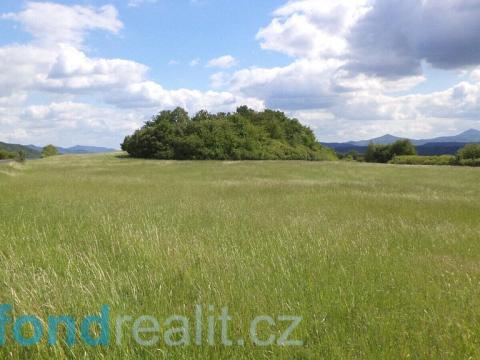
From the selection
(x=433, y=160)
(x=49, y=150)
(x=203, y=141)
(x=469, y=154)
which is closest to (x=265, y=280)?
(x=203, y=141)

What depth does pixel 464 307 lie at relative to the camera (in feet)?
13.2

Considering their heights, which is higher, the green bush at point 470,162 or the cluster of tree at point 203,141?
the cluster of tree at point 203,141

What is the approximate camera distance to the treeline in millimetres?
69812

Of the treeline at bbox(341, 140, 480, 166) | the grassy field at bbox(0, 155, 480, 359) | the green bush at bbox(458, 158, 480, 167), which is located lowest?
the grassy field at bbox(0, 155, 480, 359)

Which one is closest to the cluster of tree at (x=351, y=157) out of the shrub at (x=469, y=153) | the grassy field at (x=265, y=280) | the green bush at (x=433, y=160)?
the green bush at (x=433, y=160)

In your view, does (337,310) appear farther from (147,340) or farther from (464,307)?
(147,340)

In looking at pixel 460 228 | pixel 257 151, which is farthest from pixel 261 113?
pixel 460 228

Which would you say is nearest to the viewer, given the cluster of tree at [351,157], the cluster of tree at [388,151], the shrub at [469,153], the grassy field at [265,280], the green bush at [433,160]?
the grassy field at [265,280]

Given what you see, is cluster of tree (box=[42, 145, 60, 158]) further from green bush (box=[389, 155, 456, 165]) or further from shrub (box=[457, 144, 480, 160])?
shrub (box=[457, 144, 480, 160])

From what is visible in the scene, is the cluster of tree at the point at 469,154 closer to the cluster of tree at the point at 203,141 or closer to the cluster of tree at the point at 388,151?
the cluster of tree at the point at 203,141

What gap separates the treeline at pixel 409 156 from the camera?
69812 mm

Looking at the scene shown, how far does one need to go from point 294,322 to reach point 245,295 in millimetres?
677

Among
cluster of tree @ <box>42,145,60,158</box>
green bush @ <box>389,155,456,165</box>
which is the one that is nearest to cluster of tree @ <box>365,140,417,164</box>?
green bush @ <box>389,155,456,165</box>

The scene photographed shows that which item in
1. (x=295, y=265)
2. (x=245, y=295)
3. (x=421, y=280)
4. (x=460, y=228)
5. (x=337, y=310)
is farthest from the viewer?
(x=460, y=228)
